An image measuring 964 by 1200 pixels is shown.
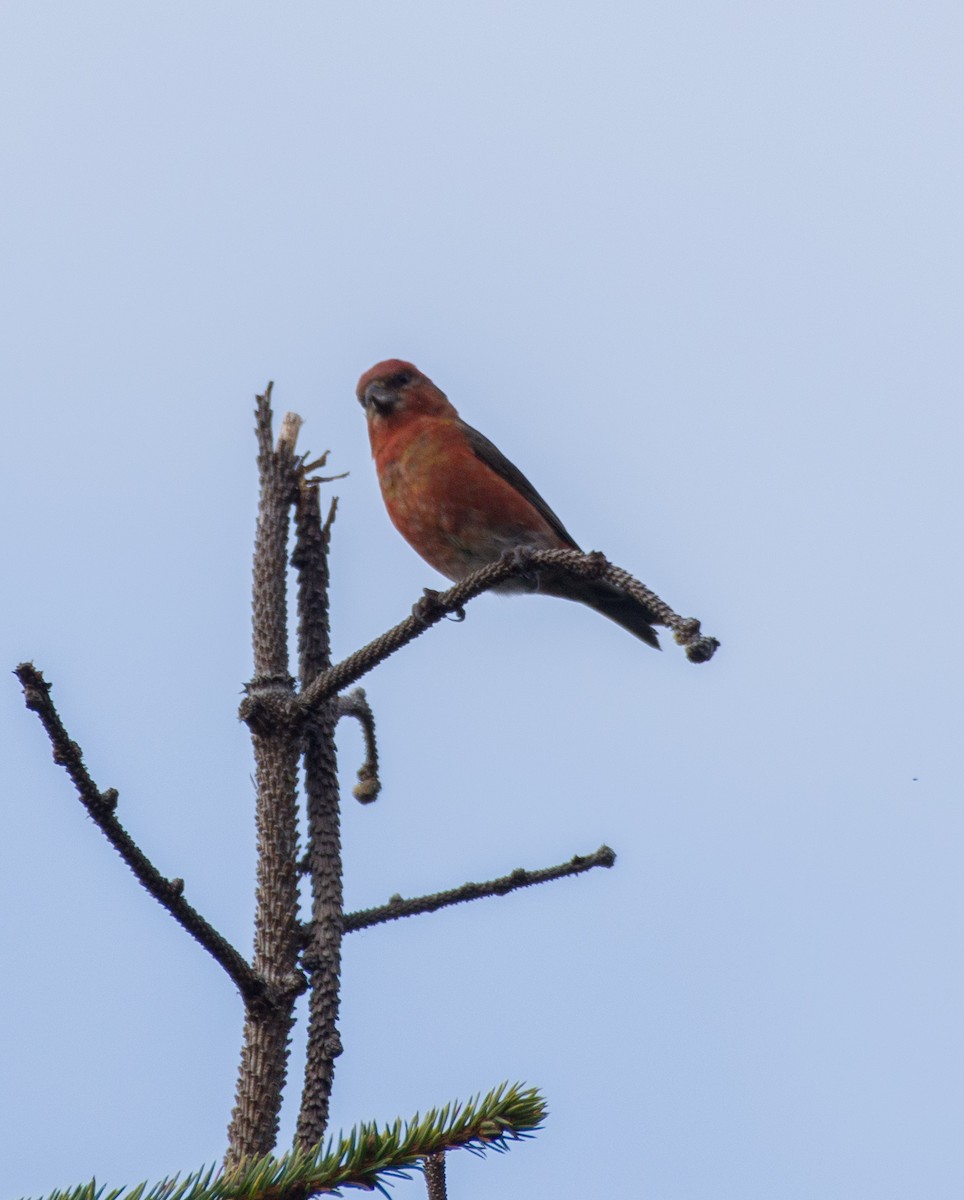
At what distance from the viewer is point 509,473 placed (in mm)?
5984

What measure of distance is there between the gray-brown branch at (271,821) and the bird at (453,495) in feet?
8.30

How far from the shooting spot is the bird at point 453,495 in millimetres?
5582

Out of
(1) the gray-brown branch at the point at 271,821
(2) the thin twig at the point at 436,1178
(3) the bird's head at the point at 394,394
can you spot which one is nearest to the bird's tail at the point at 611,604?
(3) the bird's head at the point at 394,394

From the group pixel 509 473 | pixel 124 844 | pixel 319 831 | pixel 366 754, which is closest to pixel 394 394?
pixel 509 473

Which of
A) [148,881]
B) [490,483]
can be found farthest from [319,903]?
[490,483]

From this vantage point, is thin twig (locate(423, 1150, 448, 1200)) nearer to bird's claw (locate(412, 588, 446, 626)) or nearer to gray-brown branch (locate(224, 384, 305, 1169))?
gray-brown branch (locate(224, 384, 305, 1169))

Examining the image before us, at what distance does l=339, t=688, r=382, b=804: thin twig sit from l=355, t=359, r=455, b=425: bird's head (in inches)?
129

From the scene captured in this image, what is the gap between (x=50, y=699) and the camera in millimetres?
1805

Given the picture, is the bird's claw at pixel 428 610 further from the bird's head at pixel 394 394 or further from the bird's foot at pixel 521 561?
the bird's head at pixel 394 394

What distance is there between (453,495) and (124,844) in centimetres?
369

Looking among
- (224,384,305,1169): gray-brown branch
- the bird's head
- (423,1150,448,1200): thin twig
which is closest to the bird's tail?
the bird's head

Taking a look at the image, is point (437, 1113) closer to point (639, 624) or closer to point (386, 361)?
point (639, 624)

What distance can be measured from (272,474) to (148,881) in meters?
1.06

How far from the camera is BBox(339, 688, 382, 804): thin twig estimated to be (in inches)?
115
